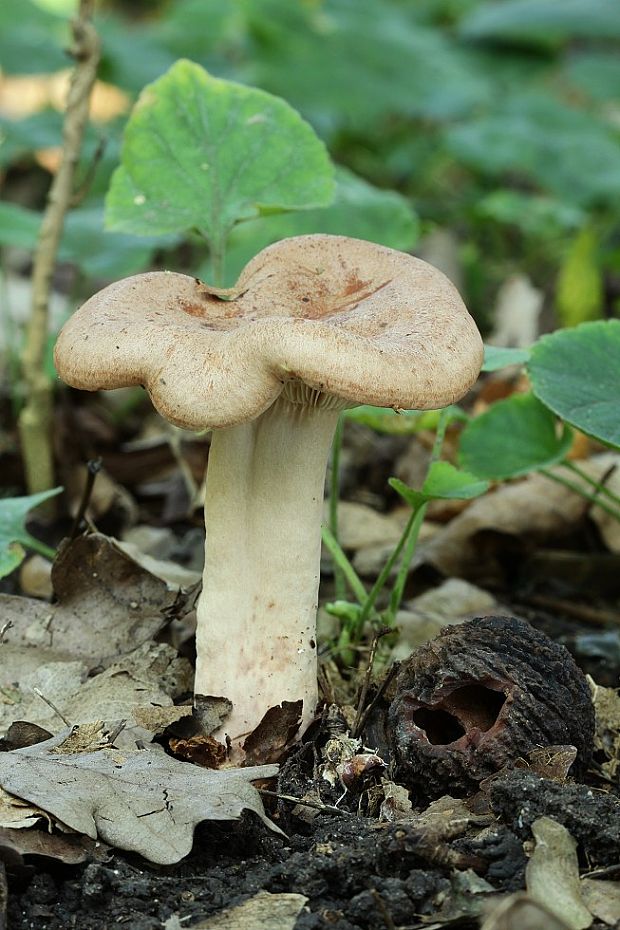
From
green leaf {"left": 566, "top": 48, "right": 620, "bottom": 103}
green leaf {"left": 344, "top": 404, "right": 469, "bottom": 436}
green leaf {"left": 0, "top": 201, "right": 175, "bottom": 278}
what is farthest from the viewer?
green leaf {"left": 566, "top": 48, "right": 620, "bottom": 103}

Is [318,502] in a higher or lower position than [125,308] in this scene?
lower

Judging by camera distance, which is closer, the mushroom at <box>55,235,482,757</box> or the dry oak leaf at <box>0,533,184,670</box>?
the mushroom at <box>55,235,482,757</box>

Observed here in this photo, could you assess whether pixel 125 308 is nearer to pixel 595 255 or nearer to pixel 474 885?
pixel 474 885

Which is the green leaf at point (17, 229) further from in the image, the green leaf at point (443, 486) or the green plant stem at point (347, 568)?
the green leaf at point (443, 486)

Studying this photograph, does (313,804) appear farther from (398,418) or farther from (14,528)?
(398,418)

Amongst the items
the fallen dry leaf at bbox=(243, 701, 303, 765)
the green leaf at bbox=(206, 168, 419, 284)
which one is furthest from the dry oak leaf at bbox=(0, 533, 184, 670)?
the green leaf at bbox=(206, 168, 419, 284)

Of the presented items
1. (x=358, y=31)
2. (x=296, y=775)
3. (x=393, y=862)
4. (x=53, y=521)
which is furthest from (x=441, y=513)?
(x=358, y=31)

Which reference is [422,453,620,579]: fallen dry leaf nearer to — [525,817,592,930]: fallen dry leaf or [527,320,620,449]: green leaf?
[527,320,620,449]: green leaf
